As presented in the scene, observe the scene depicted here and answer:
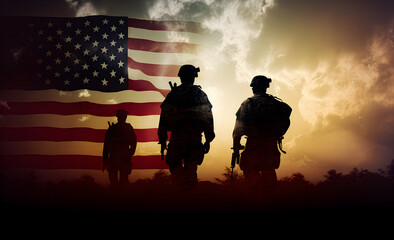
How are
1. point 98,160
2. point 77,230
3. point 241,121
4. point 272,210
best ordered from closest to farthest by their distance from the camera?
point 77,230 → point 272,210 → point 241,121 → point 98,160

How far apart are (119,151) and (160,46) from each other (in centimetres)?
327

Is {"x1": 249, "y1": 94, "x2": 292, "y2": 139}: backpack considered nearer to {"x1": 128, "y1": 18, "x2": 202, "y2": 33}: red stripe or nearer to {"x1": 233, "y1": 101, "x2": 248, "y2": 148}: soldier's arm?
{"x1": 233, "y1": 101, "x2": 248, "y2": 148}: soldier's arm

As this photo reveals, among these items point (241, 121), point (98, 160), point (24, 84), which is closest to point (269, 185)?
point (241, 121)

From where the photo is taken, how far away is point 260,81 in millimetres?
4500

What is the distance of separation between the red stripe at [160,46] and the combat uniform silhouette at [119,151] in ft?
7.80

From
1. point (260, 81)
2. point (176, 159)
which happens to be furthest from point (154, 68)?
point (176, 159)

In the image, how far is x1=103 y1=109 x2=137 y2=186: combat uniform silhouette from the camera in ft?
19.5

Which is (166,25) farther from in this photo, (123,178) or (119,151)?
(123,178)

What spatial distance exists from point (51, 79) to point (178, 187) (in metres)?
5.35

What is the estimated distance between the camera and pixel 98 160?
6.43m

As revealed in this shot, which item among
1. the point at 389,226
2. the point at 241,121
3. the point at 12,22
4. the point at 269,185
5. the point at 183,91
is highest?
the point at 12,22

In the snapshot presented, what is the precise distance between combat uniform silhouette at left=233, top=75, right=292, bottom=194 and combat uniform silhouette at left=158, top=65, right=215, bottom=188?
0.85 m

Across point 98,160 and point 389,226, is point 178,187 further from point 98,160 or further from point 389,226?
point 98,160

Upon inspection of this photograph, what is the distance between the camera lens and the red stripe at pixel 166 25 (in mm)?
6777
